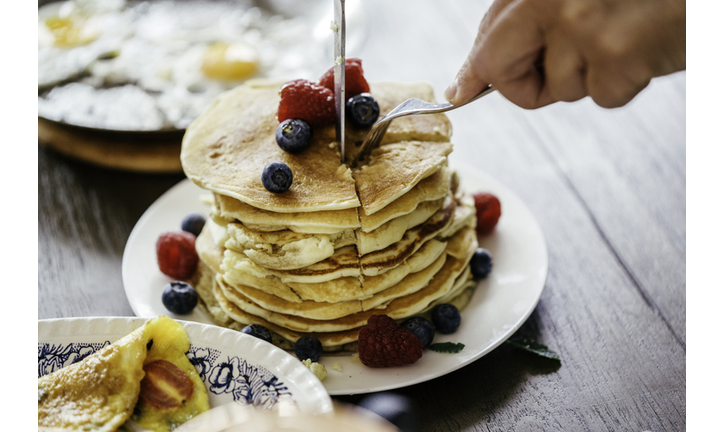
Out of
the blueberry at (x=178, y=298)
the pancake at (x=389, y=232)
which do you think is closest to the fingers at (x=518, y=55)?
the pancake at (x=389, y=232)

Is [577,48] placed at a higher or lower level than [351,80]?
higher

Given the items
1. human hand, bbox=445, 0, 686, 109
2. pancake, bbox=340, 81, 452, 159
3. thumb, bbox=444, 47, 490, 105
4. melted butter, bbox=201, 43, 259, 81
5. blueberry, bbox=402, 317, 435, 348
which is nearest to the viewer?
human hand, bbox=445, 0, 686, 109

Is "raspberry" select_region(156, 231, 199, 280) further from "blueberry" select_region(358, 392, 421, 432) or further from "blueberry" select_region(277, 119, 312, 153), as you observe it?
"blueberry" select_region(358, 392, 421, 432)

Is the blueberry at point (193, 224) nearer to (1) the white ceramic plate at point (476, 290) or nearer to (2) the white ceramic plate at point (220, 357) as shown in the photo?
(1) the white ceramic plate at point (476, 290)

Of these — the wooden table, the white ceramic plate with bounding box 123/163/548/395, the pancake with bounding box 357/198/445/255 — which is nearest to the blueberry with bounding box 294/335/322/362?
the white ceramic plate with bounding box 123/163/548/395

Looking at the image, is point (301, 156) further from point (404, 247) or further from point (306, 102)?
point (404, 247)

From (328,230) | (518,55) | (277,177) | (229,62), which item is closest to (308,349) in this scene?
(328,230)
